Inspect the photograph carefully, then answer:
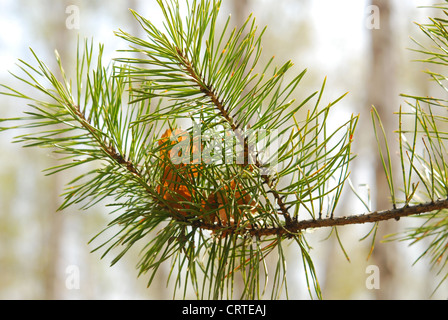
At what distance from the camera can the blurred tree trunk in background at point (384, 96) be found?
1968 mm

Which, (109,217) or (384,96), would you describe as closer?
(384,96)

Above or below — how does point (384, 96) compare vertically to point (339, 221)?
above

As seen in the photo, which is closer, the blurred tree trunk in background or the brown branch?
the brown branch

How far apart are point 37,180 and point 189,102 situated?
5841 mm

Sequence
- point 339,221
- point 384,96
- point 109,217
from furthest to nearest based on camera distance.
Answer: point 109,217, point 384,96, point 339,221

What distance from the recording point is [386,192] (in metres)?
2.00

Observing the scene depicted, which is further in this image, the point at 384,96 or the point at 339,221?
the point at 384,96

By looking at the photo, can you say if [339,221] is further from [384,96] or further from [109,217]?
[109,217]

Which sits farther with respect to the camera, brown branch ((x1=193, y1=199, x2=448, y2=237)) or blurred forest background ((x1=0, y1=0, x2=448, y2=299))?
blurred forest background ((x1=0, y1=0, x2=448, y2=299))

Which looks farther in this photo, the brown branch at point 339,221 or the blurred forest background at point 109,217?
the blurred forest background at point 109,217

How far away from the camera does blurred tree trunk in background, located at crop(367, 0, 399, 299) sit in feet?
6.46

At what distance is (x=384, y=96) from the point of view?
7.34 feet

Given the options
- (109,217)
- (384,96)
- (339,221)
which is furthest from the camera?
(109,217)

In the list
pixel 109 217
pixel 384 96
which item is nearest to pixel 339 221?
pixel 384 96
